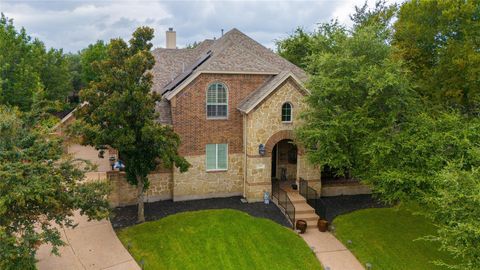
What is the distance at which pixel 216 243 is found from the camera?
15.4m

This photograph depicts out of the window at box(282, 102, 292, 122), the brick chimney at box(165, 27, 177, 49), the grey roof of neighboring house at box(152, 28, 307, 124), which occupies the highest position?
the brick chimney at box(165, 27, 177, 49)

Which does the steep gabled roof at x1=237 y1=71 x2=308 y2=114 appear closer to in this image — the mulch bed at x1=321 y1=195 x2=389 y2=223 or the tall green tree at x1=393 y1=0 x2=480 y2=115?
the mulch bed at x1=321 y1=195 x2=389 y2=223

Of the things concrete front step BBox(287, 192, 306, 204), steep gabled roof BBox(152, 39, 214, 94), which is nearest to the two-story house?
concrete front step BBox(287, 192, 306, 204)

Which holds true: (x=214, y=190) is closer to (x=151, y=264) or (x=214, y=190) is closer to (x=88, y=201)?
(x=151, y=264)

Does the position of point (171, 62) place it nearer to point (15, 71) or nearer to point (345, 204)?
point (15, 71)

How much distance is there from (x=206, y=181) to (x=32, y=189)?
11.2 m

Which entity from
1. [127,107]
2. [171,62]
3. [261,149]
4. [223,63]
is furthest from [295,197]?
[171,62]

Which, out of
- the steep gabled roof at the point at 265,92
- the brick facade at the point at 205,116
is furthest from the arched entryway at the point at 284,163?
the steep gabled roof at the point at 265,92

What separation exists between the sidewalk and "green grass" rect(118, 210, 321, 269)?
1.39 ft

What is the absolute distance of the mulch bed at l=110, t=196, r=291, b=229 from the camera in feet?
57.7

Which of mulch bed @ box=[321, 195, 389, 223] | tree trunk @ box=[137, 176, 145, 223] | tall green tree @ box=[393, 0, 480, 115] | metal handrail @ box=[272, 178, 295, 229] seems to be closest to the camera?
tree trunk @ box=[137, 176, 145, 223]

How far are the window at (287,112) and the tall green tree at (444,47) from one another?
25.5 feet

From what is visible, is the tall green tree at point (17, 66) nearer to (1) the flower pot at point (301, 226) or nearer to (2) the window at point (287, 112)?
(2) the window at point (287, 112)

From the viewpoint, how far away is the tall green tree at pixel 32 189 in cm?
980
